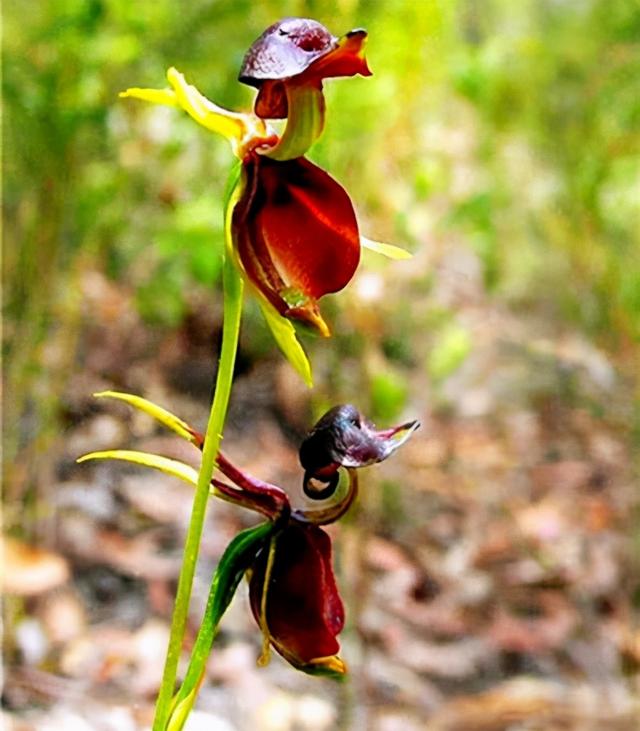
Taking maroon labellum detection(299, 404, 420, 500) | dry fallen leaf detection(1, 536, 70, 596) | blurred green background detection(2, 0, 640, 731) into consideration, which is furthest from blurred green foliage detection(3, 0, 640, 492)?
maroon labellum detection(299, 404, 420, 500)

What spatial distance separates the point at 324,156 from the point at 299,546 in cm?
66

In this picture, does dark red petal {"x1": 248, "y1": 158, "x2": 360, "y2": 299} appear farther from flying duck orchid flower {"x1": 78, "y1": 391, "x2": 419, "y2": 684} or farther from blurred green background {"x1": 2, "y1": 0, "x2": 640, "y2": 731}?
blurred green background {"x1": 2, "y1": 0, "x2": 640, "y2": 731}

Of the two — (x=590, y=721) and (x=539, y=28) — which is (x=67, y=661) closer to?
(x=590, y=721)

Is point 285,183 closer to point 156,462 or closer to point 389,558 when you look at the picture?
point 156,462

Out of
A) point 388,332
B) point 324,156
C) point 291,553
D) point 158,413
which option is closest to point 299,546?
point 291,553

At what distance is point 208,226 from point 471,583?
1018 millimetres

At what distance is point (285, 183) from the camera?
1.60 ft

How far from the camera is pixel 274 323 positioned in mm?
498

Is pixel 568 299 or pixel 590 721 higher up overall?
pixel 568 299

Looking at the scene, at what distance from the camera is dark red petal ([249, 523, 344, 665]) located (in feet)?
1.79

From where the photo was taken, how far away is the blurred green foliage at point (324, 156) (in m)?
1.34

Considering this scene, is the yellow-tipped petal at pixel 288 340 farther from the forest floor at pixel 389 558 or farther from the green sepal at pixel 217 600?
the forest floor at pixel 389 558

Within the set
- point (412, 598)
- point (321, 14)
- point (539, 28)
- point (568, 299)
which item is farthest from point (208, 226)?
point (539, 28)

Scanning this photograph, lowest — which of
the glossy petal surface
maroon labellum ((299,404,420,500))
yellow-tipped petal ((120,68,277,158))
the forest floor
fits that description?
the forest floor
